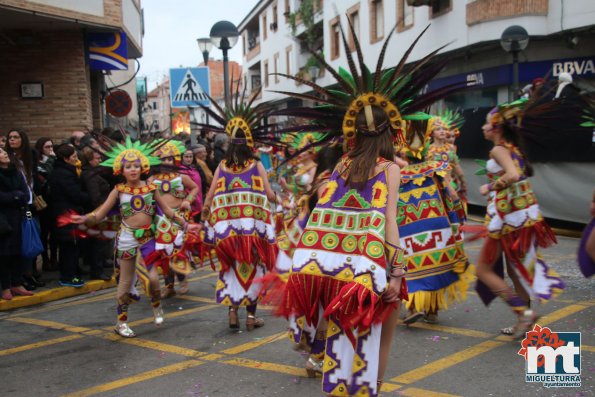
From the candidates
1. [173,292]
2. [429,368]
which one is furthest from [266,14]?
[429,368]

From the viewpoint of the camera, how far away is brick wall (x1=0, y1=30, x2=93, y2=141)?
550 inches

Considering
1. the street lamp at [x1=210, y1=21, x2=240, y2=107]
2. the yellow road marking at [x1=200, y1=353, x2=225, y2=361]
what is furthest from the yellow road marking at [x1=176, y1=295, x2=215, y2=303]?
the street lamp at [x1=210, y1=21, x2=240, y2=107]

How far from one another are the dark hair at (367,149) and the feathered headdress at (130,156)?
10.7 ft

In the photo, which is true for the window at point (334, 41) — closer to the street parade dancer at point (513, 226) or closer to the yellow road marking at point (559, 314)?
the yellow road marking at point (559, 314)

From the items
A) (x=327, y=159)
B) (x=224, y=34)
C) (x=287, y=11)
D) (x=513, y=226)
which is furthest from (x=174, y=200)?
(x=287, y=11)

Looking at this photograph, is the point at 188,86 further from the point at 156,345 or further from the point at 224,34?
the point at 156,345

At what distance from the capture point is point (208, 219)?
695 cm

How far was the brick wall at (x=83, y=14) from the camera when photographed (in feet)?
37.9

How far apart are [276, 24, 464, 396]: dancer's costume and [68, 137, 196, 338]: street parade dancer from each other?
292 centimetres

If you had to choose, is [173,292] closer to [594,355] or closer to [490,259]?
[490,259]

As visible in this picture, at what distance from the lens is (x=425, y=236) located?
614cm

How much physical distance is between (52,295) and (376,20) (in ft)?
69.4

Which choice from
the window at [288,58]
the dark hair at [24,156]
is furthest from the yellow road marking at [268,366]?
the window at [288,58]

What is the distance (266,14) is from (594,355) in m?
44.4
